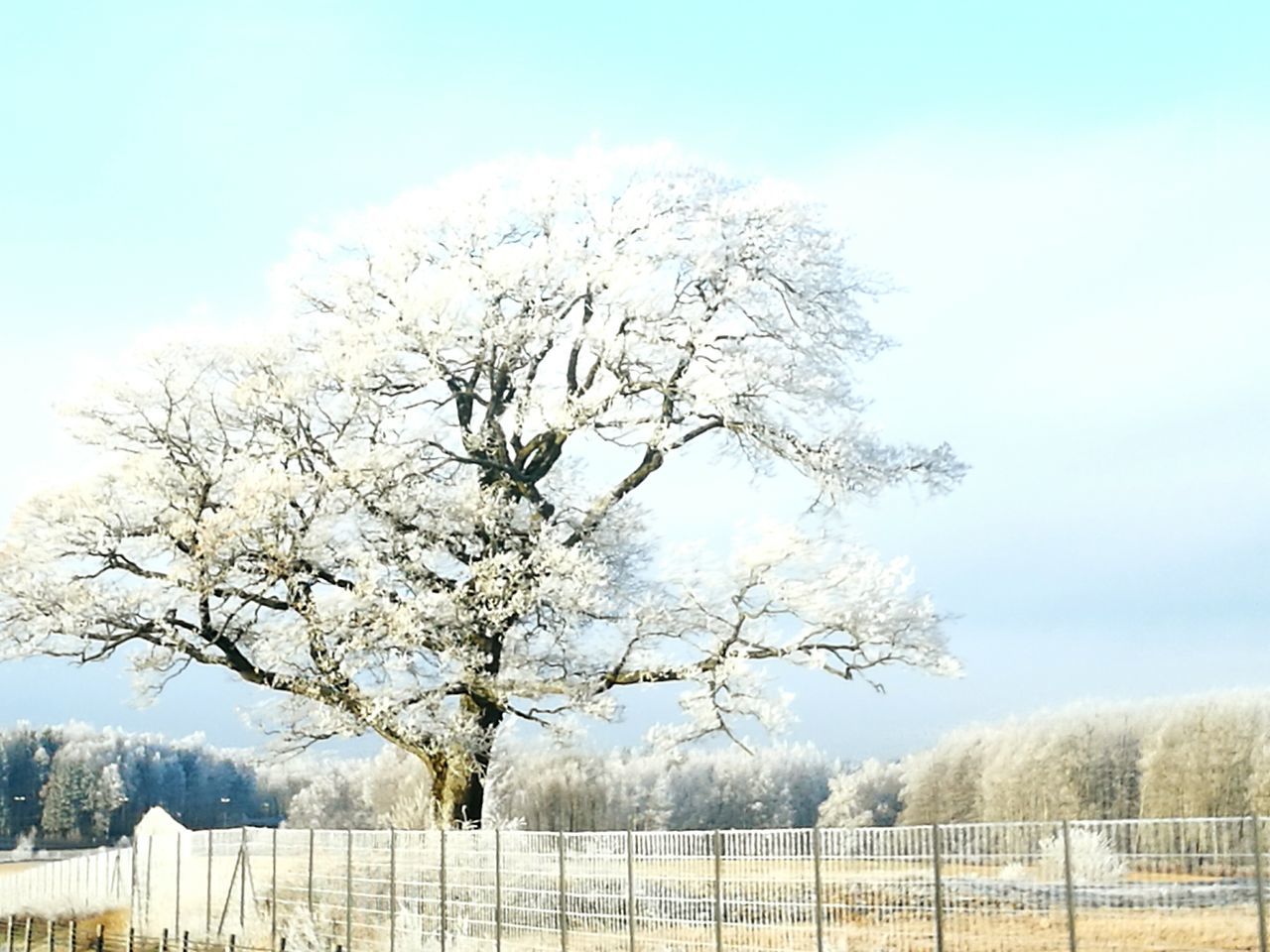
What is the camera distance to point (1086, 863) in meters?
16.1

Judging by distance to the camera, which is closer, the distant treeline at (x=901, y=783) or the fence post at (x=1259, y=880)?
the fence post at (x=1259, y=880)

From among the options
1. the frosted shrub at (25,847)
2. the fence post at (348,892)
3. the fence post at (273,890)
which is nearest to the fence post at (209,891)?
the fence post at (273,890)

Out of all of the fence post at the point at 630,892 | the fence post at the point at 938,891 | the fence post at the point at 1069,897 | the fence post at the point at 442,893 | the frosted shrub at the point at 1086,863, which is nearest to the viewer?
the fence post at the point at 1069,897

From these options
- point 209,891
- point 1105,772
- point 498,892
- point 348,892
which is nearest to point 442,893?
point 498,892

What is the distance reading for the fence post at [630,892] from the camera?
63.3ft

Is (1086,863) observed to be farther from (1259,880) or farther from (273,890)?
(273,890)

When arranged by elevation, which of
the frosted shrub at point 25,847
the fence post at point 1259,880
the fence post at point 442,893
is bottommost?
the frosted shrub at point 25,847

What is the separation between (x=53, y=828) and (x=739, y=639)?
104 meters

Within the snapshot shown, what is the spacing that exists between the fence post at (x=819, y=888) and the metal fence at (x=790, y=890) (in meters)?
0.02

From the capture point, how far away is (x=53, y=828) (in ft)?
403

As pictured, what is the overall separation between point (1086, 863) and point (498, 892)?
8.26m

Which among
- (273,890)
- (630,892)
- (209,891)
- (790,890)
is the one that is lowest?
(209,891)

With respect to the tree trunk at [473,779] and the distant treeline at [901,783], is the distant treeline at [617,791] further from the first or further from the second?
the tree trunk at [473,779]

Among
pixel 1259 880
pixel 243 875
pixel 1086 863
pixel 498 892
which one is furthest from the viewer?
pixel 243 875
